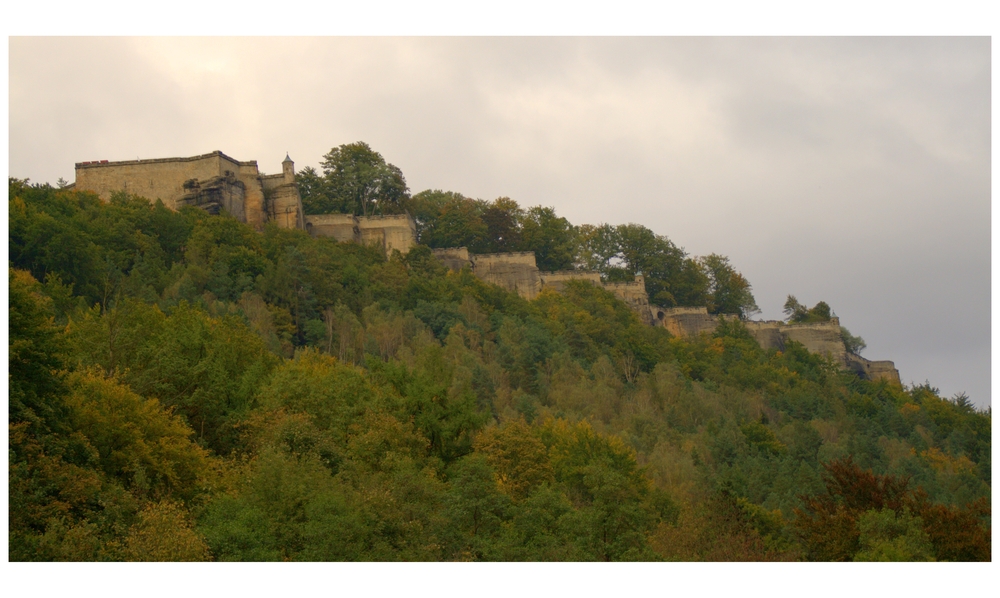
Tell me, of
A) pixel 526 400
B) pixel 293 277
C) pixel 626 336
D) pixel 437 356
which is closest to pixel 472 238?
pixel 626 336

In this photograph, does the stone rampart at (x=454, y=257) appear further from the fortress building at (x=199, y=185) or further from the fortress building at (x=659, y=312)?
the fortress building at (x=199, y=185)

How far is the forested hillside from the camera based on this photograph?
28047mm

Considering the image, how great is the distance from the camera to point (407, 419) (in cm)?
3997

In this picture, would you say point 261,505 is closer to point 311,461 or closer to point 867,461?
point 311,461

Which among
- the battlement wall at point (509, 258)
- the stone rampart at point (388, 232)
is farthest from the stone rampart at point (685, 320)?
the stone rampart at point (388, 232)

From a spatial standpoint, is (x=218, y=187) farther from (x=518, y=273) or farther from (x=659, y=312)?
(x=659, y=312)

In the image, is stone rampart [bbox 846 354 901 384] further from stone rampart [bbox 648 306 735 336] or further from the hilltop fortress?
stone rampart [bbox 648 306 735 336]

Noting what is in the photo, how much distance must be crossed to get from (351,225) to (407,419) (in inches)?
1705

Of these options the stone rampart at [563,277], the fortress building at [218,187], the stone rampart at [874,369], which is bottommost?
the stone rampart at [874,369]

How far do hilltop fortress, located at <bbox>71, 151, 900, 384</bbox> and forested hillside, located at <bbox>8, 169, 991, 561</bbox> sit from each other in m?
3.09

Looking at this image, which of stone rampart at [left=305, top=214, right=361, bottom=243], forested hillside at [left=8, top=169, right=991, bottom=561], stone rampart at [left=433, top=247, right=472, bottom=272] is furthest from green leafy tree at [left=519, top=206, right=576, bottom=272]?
stone rampart at [left=305, top=214, right=361, bottom=243]

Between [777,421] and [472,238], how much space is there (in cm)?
2841

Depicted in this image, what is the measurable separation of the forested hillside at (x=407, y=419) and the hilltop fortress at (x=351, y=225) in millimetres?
3088

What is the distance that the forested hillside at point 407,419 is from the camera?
92.0ft
